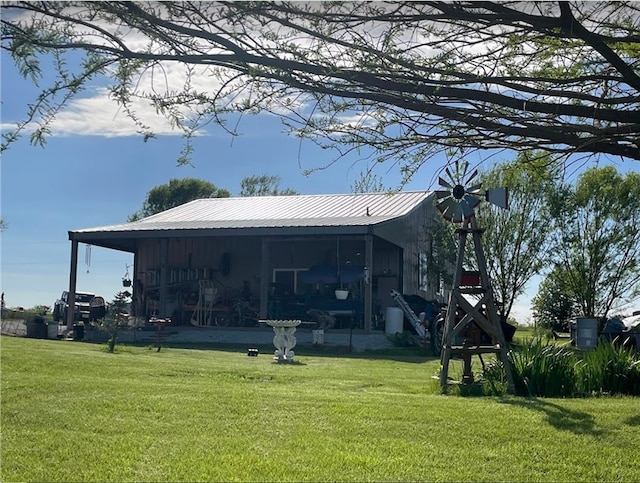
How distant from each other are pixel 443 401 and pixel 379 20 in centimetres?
441

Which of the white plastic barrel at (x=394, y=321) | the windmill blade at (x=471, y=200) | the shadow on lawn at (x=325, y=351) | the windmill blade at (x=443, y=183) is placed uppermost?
the windmill blade at (x=443, y=183)

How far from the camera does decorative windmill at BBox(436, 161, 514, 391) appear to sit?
10.5 metres

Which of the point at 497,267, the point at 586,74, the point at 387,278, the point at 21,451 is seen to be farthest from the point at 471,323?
the point at 497,267

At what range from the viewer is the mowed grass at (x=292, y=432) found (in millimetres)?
5746

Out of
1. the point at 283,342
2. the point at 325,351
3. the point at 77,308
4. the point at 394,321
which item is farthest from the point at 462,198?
the point at 77,308

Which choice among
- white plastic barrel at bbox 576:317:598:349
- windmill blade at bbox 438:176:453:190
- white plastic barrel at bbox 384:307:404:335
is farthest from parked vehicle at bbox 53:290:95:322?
windmill blade at bbox 438:176:453:190

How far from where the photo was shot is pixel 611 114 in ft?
22.6

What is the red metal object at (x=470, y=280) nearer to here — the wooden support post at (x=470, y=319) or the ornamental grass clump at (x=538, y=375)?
the wooden support post at (x=470, y=319)

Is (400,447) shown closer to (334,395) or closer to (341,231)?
(334,395)

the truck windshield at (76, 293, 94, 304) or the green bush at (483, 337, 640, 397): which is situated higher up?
the truck windshield at (76, 293, 94, 304)

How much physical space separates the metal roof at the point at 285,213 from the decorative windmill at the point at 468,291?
9.98 m

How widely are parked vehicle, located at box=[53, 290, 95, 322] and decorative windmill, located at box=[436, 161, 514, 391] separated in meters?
17.3

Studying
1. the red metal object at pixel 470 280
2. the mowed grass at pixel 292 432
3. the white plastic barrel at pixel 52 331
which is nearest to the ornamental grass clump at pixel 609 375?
the mowed grass at pixel 292 432

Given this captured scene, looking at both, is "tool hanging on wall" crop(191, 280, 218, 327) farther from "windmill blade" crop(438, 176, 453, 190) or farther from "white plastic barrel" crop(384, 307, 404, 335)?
"windmill blade" crop(438, 176, 453, 190)
